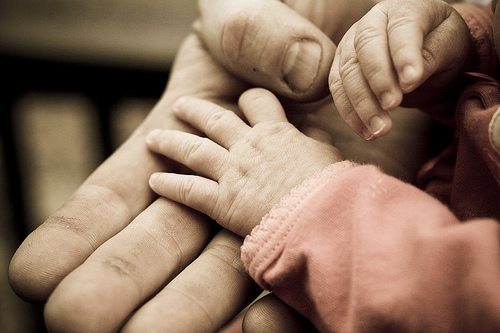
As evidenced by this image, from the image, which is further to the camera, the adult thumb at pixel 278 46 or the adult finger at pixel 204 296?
the adult thumb at pixel 278 46

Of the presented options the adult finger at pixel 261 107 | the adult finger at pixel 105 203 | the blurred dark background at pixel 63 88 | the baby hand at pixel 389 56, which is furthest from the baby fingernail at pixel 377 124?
the blurred dark background at pixel 63 88

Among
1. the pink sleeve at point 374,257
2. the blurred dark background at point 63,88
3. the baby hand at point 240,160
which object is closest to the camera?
the pink sleeve at point 374,257

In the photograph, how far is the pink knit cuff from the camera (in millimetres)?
390

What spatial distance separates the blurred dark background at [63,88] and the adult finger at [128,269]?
479 millimetres

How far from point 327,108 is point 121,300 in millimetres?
339

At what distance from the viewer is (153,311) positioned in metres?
0.39

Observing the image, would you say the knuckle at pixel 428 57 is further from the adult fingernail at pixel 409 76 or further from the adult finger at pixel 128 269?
the adult finger at pixel 128 269

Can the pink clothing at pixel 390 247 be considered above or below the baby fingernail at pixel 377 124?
below

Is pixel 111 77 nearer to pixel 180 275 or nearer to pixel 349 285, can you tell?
pixel 180 275

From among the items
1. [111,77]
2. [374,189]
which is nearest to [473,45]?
[374,189]

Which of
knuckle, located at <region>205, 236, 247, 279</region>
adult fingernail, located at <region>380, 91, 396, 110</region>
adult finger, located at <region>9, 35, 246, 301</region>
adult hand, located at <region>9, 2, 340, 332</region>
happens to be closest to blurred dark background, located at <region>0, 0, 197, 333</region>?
adult finger, located at <region>9, 35, 246, 301</region>

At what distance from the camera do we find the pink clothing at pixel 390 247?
33 cm

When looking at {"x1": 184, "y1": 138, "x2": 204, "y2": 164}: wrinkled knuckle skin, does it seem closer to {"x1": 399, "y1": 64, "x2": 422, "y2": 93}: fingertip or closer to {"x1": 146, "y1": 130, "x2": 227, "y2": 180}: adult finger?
{"x1": 146, "y1": 130, "x2": 227, "y2": 180}: adult finger

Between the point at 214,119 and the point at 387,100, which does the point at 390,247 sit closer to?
the point at 387,100
